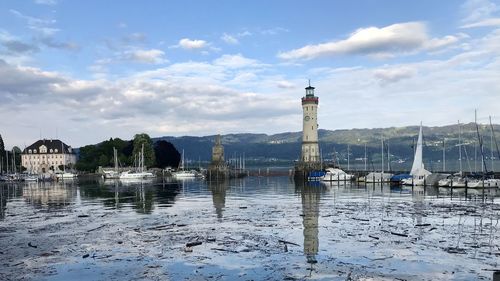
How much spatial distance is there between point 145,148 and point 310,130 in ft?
218

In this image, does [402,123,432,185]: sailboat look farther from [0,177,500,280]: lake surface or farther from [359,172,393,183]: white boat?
[0,177,500,280]: lake surface

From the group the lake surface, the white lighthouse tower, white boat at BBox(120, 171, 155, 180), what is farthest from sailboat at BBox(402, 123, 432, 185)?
white boat at BBox(120, 171, 155, 180)

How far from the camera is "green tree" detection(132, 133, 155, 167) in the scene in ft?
515

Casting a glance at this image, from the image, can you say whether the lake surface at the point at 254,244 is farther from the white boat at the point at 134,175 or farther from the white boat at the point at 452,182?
the white boat at the point at 134,175

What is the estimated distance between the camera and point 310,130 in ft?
378

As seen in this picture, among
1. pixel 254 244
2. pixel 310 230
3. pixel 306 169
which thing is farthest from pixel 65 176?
pixel 254 244

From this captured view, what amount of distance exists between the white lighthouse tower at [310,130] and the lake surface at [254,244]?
228 ft

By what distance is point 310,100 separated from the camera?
116 m

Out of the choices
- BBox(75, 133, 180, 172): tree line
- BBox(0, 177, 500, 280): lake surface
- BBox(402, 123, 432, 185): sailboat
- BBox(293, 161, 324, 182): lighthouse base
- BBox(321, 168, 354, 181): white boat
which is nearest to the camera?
BBox(0, 177, 500, 280): lake surface

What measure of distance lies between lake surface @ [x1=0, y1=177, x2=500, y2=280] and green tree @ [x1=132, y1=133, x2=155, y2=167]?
11200 cm

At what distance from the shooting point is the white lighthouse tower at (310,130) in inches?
4542

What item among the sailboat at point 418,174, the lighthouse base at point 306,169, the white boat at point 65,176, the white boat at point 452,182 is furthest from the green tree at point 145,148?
the white boat at point 452,182

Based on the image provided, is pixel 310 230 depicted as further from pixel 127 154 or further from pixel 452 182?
pixel 127 154

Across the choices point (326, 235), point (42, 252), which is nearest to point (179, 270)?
point (42, 252)
